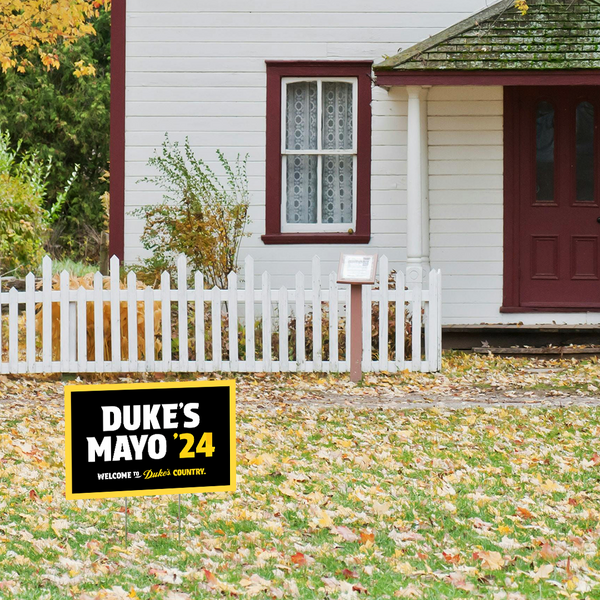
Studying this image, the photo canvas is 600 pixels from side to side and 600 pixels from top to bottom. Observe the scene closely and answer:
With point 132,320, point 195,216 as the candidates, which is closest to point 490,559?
point 132,320

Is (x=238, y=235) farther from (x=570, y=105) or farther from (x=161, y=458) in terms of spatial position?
(x=161, y=458)

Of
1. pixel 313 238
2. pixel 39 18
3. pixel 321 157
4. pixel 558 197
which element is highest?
pixel 39 18

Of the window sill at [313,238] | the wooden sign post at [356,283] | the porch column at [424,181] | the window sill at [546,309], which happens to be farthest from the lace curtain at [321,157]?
the wooden sign post at [356,283]

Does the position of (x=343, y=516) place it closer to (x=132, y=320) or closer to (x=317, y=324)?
(x=317, y=324)

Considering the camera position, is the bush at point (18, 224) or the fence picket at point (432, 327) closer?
the fence picket at point (432, 327)

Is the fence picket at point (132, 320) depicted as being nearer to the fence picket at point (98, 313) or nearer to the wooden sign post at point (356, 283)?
the fence picket at point (98, 313)

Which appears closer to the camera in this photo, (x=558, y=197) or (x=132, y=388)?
(x=132, y=388)

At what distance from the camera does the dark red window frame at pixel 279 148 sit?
38.5ft

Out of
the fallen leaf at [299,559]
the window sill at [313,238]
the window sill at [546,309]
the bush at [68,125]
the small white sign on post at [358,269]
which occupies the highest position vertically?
the bush at [68,125]

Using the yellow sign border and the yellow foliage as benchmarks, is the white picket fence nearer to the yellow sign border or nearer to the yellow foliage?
the yellow foliage

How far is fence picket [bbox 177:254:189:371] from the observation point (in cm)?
952

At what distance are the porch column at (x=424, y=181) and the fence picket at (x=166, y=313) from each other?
10.8ft

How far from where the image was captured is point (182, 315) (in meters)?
9.62

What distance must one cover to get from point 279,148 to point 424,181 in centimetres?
174
